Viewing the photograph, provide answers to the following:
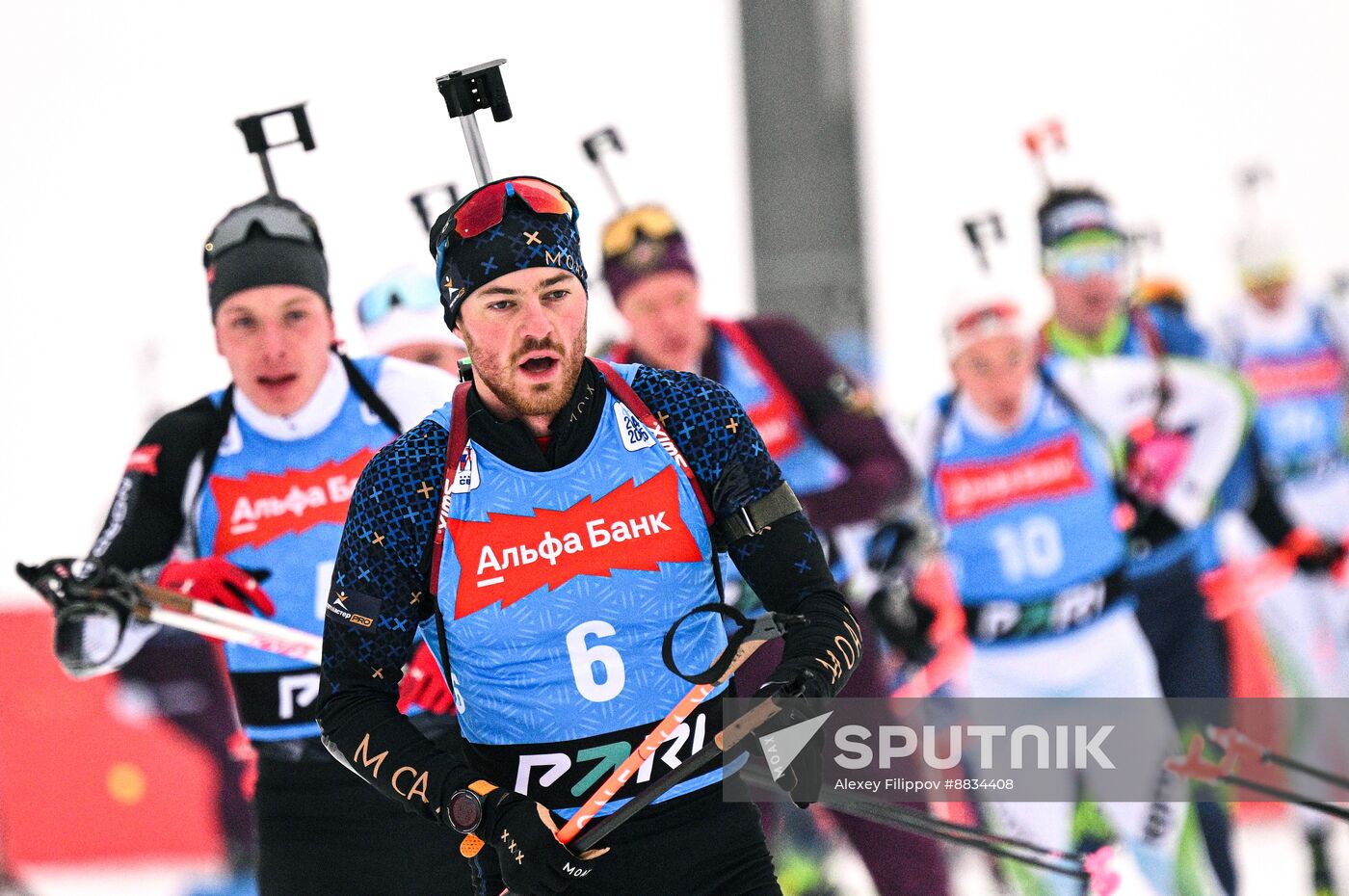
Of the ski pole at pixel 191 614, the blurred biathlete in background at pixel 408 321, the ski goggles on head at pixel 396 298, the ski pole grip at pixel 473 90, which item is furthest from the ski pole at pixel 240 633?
the ski goggles on head at pixel 396 298

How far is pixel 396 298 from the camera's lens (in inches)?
225

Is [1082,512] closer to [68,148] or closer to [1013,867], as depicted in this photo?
[1013,867]

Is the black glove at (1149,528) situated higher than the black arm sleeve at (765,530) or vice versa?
the black arm sleeve at (765,530)

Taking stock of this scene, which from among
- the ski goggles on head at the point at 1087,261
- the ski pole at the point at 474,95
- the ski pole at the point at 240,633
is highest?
the ski pole at the point at 474,95

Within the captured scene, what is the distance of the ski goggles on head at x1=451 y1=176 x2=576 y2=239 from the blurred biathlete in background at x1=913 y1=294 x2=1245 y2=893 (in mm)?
Result: 3707

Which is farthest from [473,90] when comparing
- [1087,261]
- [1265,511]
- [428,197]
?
[1265,511]

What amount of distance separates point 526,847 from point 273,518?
1.78 meters

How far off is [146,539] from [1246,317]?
6.12 m

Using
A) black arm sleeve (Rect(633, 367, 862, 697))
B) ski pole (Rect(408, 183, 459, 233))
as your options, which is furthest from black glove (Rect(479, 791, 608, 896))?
ski pole (Rect(408, 183, 459, 233))

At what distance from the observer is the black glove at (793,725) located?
2.53 metres

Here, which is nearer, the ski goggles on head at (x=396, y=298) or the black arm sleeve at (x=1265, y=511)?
the ski goggles on head at (x=396, y=298)

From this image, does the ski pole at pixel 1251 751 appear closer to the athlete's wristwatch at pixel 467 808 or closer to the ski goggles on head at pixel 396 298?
the ski goggles on head at pixel 396 298

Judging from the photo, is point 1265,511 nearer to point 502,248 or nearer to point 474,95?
point 474,95

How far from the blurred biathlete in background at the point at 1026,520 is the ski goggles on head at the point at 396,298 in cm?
192
